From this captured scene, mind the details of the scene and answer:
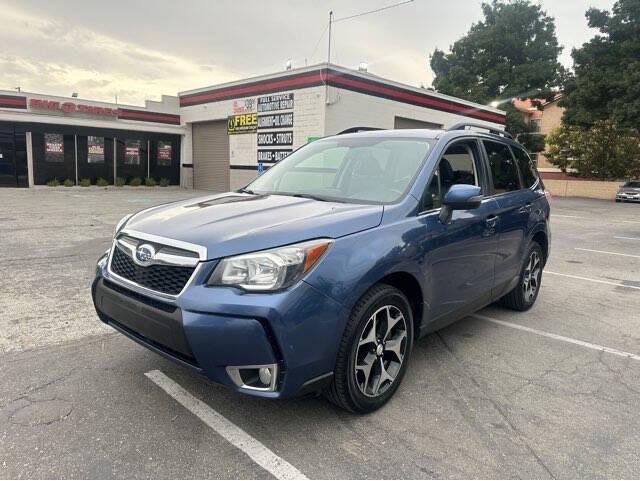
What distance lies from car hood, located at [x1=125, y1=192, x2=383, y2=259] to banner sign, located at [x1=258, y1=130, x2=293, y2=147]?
16311 millimetres

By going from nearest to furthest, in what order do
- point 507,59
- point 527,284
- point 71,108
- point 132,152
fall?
point 527,284 < point 71,108 < point 132,152 < point 507,59

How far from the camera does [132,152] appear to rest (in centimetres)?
2381

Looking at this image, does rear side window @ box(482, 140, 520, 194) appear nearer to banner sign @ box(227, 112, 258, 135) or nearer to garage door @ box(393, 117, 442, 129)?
garage door @ box(393, 117, 442, 129)

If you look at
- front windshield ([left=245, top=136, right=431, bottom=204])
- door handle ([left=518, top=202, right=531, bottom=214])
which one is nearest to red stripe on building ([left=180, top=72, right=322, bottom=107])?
door handle ([left=518, top=202, right=531, bottom=214])

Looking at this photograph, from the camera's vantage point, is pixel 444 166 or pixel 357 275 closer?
pixel 357 275

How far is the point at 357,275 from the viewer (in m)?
2.57

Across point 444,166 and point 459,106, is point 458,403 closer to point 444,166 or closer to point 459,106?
point 444,166

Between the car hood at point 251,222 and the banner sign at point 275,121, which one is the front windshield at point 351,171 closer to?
the car hood at point 251,222

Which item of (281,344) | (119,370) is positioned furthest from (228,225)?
(119,370)

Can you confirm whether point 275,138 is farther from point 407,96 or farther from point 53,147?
point 53,147

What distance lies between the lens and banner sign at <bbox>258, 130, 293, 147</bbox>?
1919cm

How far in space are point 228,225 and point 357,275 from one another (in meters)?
0.78

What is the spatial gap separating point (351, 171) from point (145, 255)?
68.7 inches

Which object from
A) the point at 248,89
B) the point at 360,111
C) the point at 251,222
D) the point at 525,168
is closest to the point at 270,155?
the point at 248,89
